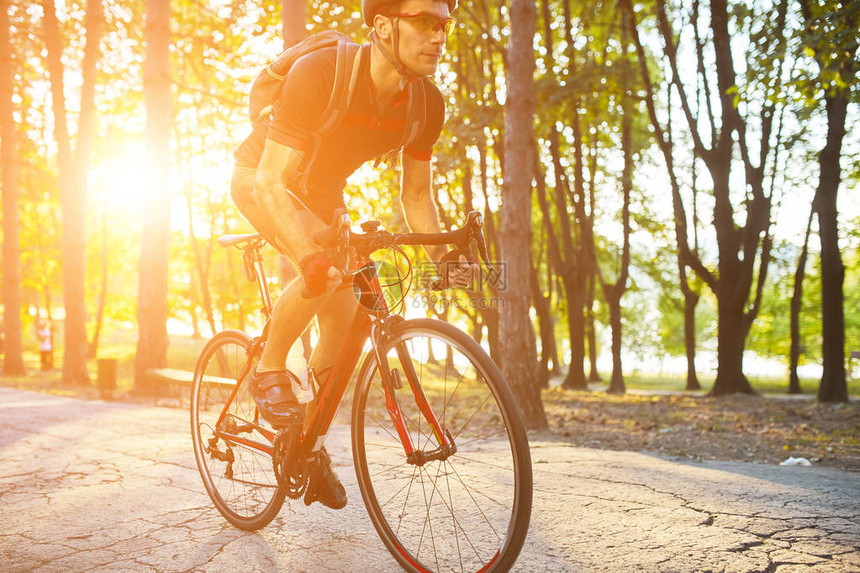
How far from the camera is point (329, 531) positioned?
10.5 feet

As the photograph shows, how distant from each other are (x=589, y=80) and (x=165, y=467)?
866cm

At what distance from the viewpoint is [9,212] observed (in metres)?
18.4

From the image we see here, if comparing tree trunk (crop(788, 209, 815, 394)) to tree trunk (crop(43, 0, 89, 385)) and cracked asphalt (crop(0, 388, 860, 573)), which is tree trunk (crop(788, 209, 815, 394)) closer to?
cracked asphalt (crop(0, 388, 860, 573))

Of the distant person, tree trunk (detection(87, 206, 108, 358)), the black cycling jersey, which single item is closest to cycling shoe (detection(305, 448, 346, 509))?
the black cycling jersey

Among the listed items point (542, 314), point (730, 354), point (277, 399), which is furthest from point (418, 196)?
point (542, 314)

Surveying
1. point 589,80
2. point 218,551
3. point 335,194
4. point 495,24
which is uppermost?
point 495,24

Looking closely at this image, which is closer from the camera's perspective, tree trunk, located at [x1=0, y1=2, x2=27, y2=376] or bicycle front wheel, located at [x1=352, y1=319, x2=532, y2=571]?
bicycle front wheel, located at [x1=352, y1=319, x2=532, y2=571]

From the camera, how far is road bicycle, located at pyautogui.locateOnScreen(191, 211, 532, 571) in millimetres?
2254

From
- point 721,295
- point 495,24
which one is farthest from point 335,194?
point 495,24

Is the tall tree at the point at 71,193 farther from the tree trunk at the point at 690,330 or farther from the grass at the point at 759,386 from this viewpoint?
the grass at the point at 759,386

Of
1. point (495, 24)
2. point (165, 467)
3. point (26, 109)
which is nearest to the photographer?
point (165, 467)

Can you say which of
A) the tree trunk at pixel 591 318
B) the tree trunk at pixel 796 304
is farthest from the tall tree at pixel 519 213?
the tree trunk at pixel 591 318

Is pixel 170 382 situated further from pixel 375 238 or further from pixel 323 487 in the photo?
pixel 375 238

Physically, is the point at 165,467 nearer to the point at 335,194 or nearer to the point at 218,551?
the point at 218,551
